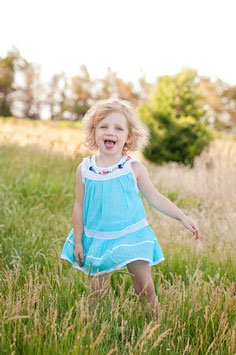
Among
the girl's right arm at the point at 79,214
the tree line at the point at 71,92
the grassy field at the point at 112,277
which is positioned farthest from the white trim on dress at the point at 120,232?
the tree line at the point at 71,92

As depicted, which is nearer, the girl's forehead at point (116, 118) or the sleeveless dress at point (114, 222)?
the sleeveless dress at point (114, 222)

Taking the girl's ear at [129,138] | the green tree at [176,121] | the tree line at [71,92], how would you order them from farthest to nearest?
1. the tree line at [71,92]
2. the green tree at [176,121]
3. the girl's ear at [129,138]

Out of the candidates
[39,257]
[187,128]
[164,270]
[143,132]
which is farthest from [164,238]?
[187,128]

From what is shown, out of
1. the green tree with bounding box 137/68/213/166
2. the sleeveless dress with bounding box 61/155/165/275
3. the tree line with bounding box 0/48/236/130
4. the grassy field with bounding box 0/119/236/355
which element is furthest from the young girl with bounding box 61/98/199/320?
the tree line with bounding box 0/48/236/130

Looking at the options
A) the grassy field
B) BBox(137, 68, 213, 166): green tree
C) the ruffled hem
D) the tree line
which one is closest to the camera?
the grassy field

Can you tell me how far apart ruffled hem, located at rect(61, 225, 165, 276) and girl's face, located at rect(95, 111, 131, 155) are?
53cm

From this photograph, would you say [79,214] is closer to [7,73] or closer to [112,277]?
[112,277]

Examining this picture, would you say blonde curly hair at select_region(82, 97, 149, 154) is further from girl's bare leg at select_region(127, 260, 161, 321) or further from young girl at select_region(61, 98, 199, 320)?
girl's bare leg at select_region(127, 260, 161, 321)

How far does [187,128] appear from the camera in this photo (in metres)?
10.5

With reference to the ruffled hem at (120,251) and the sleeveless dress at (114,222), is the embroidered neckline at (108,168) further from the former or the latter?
the ruffled hem at (120,251)

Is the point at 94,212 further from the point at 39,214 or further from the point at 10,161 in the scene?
the point at 10,161

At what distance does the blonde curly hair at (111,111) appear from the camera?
2.26m

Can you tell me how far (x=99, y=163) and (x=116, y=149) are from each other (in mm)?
149

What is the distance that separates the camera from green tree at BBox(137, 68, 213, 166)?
10.3m
